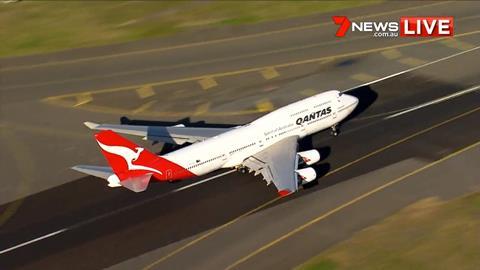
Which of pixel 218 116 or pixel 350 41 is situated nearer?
pixel 218 116

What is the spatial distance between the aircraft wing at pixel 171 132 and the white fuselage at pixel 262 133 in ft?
15.5

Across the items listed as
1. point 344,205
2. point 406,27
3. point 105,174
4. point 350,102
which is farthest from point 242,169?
point 406,27

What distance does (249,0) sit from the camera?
351 feet

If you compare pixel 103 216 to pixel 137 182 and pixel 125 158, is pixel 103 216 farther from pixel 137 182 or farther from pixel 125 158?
pixel 125 158

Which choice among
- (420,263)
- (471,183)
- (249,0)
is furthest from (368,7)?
(420,263)

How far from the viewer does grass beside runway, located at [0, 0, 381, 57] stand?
323 feet

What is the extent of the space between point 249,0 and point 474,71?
3895 centimetres

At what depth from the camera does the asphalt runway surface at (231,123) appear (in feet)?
187

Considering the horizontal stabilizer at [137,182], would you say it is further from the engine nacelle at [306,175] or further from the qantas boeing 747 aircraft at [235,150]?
the engine nacelle at [306,175]

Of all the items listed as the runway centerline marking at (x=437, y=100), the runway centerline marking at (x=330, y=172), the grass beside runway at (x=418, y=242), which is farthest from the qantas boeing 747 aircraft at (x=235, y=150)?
the grass beside runway at (x=418, y=242)

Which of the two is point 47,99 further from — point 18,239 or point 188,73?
point 18,239

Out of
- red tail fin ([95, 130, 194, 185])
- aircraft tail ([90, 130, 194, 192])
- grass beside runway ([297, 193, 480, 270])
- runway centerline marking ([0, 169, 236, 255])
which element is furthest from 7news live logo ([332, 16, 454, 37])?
aircraft tail ([90, 130, 194, 192])

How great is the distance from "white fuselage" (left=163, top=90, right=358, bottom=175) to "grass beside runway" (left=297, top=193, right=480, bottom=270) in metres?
13.9

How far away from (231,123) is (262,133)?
36.1 ft
